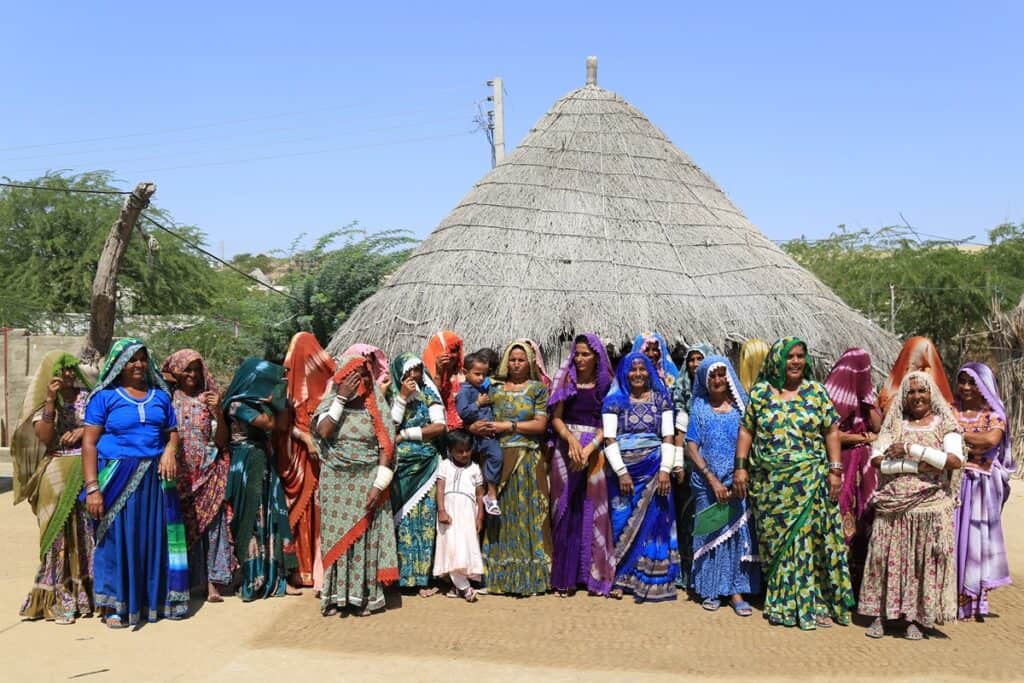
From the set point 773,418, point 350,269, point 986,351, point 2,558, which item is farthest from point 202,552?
point 986,351

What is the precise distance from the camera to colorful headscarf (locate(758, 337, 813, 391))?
488cm

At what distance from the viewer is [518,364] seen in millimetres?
5418

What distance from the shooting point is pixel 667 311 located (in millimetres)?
7977

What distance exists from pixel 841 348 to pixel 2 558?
23.3ft

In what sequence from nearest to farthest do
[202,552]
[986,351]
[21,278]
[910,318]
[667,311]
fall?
[202,552], [667,311], [986,351], [910,318], [21,278]

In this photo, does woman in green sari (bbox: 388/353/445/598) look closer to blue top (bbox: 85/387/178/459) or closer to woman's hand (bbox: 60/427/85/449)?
blue top (bbox: 85/387/178/459)

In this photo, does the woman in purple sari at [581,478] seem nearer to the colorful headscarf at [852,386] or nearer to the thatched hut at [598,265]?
the colorful headscarf at [852,386]

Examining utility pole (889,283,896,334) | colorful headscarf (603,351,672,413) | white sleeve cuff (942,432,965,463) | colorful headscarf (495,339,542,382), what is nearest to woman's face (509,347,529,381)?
colorful headscarf (495,339,542,382)

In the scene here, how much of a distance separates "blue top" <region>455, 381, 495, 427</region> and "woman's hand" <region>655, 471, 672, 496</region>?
1039 millimetres

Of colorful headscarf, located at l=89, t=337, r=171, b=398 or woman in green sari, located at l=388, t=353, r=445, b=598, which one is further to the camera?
woman in green sari, located at l=388, t=353, r=445, b=598

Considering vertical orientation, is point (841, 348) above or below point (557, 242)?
below

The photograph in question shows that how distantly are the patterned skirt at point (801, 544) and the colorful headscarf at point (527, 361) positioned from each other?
56.5 inches

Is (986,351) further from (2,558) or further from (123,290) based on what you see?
(123,290)

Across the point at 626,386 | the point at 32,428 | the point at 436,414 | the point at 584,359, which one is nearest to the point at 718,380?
the point at 626,386
